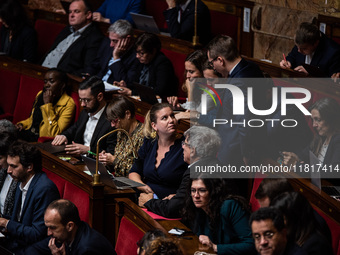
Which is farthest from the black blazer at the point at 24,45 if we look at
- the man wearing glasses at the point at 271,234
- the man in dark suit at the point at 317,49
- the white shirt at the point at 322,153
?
the man wearing glasses at the point at 271,234

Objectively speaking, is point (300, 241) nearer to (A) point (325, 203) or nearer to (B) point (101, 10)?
(A) point (325, 203)

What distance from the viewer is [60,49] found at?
4.21 meters

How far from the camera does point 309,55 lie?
3.28 metres

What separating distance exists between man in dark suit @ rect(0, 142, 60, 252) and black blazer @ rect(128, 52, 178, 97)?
1053 millimetres

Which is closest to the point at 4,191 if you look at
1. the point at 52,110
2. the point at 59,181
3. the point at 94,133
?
the point at 59,181

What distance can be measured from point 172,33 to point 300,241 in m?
2.35

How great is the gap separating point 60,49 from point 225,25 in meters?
1.11

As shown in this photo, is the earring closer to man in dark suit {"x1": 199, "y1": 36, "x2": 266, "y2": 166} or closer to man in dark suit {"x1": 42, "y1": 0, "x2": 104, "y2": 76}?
man in dark suit {"x1": 199, "y1": 36, "x2": 266, "y2": 166}

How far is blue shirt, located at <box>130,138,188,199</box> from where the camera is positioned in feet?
8.41

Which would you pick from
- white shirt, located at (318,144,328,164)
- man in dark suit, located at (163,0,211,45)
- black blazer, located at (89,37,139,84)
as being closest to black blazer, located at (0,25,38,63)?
black blazer, located at (89,37,139,84)

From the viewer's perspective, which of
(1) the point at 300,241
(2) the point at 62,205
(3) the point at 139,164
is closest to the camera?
(1) the point at 300,241

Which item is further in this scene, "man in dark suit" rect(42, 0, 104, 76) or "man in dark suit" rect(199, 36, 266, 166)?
"man in dark suit" rect(42, 0, 104, 76)

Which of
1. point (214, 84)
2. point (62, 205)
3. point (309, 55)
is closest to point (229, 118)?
point (214, 84)

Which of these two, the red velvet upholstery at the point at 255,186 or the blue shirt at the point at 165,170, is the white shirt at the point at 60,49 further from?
the red velvet upholstery at the point at 255,186
